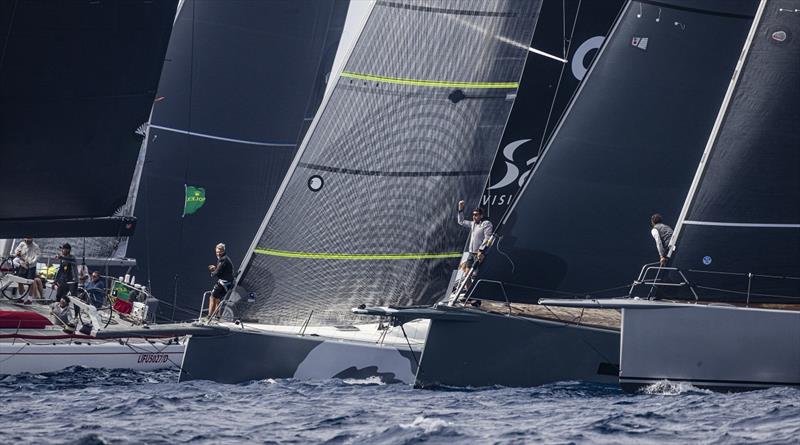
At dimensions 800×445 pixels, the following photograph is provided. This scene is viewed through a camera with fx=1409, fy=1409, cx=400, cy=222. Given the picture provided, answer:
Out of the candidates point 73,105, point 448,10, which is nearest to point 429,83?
point 448,10

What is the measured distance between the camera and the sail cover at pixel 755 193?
15.6 m

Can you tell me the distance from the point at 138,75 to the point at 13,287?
5867 millimetres

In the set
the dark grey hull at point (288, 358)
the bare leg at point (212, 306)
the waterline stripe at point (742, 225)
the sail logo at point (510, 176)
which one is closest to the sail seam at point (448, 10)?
the sail logo at point (510, 176)

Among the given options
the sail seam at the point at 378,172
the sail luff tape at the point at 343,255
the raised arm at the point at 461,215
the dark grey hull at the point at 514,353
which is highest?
the sail seam at the point at 378,172

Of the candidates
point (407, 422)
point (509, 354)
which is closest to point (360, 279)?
point (509, 354)

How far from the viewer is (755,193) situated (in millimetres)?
15617

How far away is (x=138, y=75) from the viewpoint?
1622 centimetres

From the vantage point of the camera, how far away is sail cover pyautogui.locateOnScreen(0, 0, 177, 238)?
15.0 m

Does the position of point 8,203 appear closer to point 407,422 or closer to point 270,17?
point 407,422

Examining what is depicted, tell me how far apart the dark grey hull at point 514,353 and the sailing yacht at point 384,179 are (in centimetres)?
143

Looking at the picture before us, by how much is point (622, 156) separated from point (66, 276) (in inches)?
335

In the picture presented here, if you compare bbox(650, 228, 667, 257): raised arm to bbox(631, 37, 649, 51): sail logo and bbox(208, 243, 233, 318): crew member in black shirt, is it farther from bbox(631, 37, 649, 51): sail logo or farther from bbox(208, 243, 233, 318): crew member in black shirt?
bbox(208, 243, 233, 318): crew member in black shirt

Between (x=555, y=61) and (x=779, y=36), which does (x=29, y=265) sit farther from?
(x=779, y=36)

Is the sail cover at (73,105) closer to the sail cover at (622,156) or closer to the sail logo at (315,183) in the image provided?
the sail logo at (315,183)
